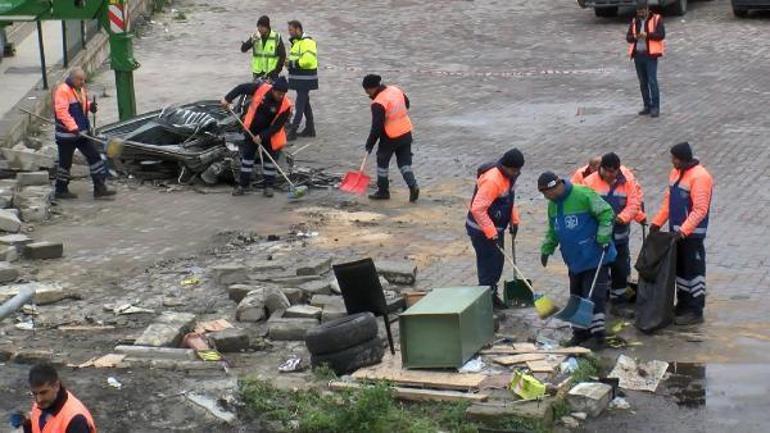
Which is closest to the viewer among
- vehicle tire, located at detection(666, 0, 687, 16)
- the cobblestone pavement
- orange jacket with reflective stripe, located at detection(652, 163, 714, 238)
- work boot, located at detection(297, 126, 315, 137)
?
orange jacket with reflective stripe, located at detection(652, 163, 714, 238)

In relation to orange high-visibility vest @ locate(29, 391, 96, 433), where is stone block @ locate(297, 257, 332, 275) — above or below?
below

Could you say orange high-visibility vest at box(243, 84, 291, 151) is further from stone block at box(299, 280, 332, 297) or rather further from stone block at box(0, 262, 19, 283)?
stone block at box(299, 280, 332, 297)


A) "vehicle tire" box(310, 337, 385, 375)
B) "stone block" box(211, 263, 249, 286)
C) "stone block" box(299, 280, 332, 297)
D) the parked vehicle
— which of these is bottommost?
"stone block" box(211, 263, 249, 286)

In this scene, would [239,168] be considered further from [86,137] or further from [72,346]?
[72,346]

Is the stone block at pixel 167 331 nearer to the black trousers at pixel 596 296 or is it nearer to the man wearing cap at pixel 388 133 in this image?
the black trousers at pixel 596 296

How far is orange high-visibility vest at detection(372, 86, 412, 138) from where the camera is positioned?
1591cm

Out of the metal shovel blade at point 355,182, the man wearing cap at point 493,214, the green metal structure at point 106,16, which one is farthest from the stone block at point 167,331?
the green metal structure at point 106,16

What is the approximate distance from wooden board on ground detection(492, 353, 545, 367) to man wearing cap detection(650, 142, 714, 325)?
1.74 meters

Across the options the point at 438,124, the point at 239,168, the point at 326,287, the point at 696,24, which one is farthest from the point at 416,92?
the point at 326,287

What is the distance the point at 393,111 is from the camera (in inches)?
628

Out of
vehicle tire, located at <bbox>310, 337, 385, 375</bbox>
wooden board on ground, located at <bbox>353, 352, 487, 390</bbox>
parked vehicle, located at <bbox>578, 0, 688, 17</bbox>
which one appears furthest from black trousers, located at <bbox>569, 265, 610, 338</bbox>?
parked vehicle, located at <bbox>578, 0, 688, 17</bbox>

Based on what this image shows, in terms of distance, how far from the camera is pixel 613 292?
12.1m

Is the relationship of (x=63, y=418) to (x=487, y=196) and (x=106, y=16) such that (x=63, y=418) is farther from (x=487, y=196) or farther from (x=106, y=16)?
(x=106, y=16)

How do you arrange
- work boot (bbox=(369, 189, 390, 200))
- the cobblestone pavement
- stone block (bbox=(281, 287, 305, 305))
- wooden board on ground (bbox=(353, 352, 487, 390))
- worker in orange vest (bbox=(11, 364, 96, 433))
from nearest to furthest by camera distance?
worker in orange vest (bbox=(11, 364, 96, 433)) → wooden board on ground (bbox=(353, 352, 487, 390)) → stone block (bbox=(281, 287, 305, 305)) → the cobblestone pavement → work boot (bbox=(369, 189, 390, 200))
